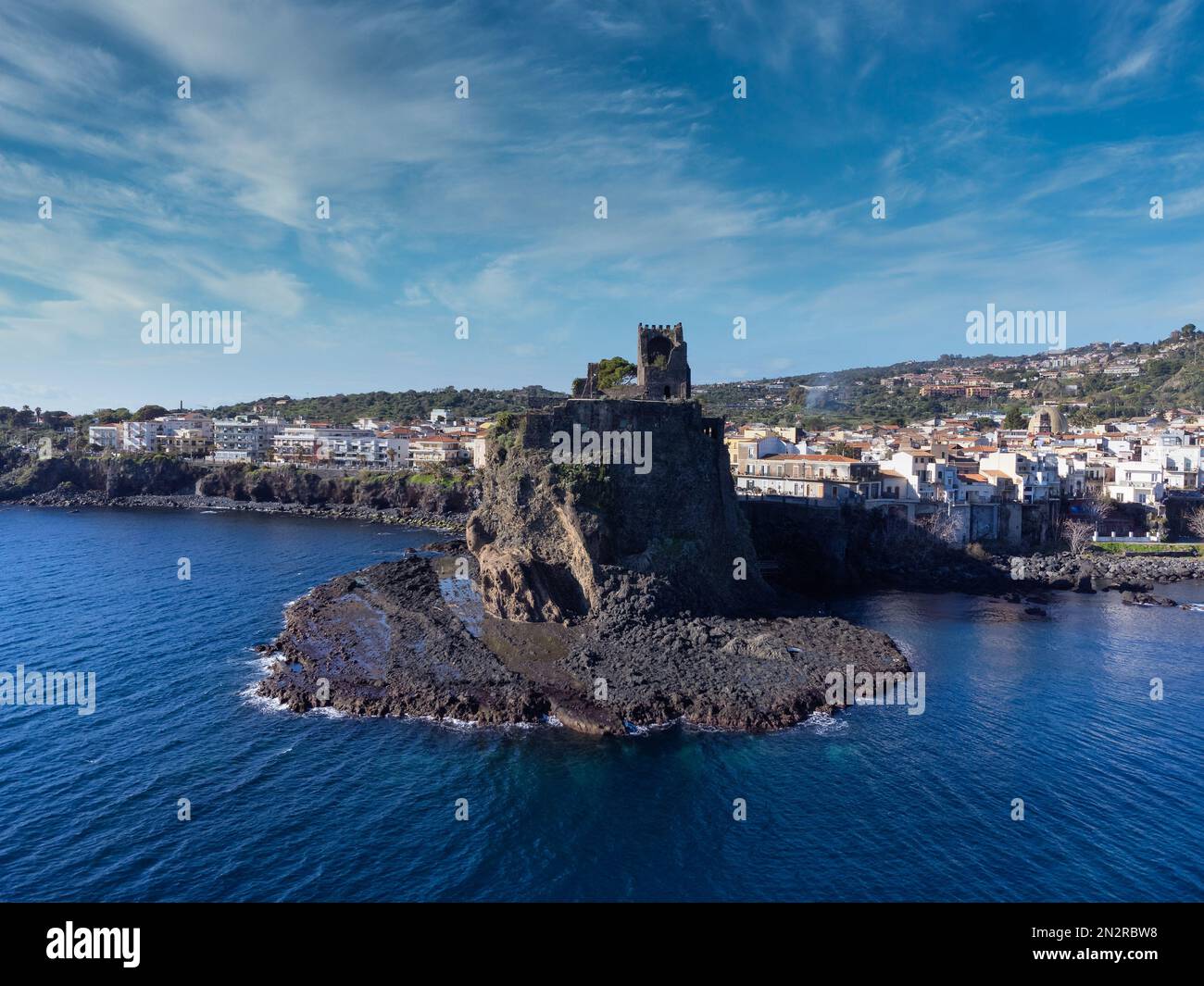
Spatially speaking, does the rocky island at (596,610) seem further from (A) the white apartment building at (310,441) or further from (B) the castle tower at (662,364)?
(A) the white apartment building at (310,441)

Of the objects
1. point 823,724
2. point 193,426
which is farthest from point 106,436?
point 823,724

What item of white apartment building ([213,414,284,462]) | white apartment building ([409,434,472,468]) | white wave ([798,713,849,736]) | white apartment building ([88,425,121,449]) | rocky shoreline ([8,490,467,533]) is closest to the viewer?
white wave ([798,713,849,736])

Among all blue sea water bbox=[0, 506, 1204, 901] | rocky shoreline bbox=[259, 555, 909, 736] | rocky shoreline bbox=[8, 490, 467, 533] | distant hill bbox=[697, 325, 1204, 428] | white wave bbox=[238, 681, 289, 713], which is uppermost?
distant hill bbox=[697, 325, 1204, 428]

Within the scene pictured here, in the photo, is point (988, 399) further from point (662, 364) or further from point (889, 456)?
point (662, 364)

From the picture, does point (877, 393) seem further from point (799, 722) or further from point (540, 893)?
point (540, 893)

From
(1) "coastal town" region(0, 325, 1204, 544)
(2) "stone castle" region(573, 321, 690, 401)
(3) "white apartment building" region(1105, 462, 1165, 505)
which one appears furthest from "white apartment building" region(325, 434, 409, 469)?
(3) "white apartment building" region(1105, 462, 1165, 505)

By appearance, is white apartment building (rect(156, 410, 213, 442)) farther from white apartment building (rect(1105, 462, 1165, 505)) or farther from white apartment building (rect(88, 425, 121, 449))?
white apartment building (rect(1105, 462, 1165, 505))

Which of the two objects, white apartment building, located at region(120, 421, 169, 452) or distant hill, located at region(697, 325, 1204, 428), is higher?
distant hill, located at region(697, 325, 1204, 428)

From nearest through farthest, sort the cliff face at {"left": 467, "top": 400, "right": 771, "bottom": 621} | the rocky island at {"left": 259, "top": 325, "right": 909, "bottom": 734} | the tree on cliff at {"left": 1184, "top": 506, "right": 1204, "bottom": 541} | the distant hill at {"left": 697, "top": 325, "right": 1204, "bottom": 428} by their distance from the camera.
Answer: the rocky island at {"left": 259, "top": 325, "right": 909, "bottom": 734} < the cliff face at {"left": 467, "top": 400, "right": 771, "bottom": 621} < the tree on cliff at {"left": 1184, "top": 506, "right": 1204, "bottom": 541} < the distant hill at {"left": 697, "top": 325, "right": 1204, "bottom": 428}
